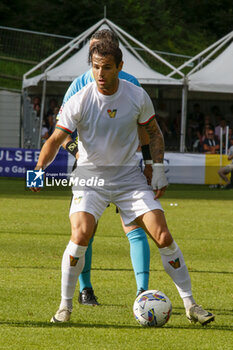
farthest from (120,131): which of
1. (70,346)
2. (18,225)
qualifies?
(18,225)

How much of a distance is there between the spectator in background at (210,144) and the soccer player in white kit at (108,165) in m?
18.1

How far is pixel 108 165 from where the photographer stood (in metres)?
6.01

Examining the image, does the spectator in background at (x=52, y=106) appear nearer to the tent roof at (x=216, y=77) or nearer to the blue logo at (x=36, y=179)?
the tent roof at (x=216, y=77)

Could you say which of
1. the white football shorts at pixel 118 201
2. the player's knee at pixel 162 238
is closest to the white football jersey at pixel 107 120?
the white football shorts at pixel 118 201

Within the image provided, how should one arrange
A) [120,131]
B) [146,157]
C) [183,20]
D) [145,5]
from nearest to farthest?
1. [120,131]
2. [146,157]
3. [145,5]
4. [183,20]

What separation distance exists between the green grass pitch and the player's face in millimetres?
1828

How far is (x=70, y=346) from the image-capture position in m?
5.34

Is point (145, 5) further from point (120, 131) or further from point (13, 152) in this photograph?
point (120, 131)

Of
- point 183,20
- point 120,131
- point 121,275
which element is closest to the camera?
point 120,131

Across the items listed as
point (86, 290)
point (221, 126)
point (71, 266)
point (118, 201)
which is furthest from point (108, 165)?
point (221, 126)

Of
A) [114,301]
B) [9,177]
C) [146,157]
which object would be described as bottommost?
[9,177]

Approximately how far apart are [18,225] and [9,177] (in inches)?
424

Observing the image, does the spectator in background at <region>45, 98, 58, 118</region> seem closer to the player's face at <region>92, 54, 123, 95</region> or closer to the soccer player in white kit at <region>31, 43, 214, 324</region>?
the soccer player in white kit at <region>31, 43, 214, 324</region>

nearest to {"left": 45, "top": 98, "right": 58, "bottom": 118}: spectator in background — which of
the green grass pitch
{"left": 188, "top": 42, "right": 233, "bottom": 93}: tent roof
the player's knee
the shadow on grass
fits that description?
{"left": 188, "top": 42, "right": 233, "bottom": 93}: tent roof
